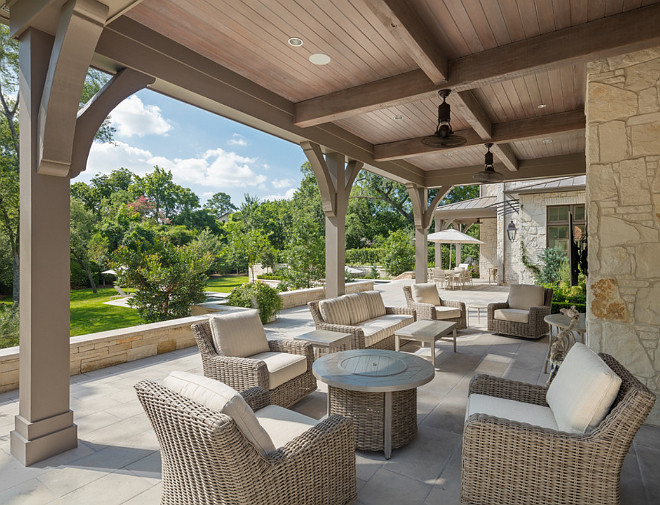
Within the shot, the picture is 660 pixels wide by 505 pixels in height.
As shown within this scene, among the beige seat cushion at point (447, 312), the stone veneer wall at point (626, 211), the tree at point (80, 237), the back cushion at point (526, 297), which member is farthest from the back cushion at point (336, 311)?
the tree at point (80, 237)

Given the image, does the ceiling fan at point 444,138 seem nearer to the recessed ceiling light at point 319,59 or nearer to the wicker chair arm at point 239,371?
the recessed ceiling light at point 319,59

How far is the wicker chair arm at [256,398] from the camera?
239 centimetres

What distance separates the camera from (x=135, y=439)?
113 inches

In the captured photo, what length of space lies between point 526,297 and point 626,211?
3478 millimetres

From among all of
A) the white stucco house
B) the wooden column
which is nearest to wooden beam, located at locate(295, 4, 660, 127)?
the wooden column

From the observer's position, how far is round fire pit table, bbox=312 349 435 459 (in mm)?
2633

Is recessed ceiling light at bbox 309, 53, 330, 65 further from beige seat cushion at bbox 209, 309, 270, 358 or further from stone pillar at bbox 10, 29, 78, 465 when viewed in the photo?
beige seat cushion at bbox 209, 309, 270, 358

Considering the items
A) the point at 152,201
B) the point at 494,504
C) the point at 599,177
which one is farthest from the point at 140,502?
the point at 152,201

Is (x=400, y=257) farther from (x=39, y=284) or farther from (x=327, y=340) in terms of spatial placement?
(x=39, y=284)

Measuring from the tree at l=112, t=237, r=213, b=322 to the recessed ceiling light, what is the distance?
4192mm

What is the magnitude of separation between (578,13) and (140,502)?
4412 mm

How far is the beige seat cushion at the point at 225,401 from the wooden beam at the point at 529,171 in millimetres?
6960

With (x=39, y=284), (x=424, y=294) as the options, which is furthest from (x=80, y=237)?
(x=39, y=284)

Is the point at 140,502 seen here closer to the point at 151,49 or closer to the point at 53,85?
the point at 53,85
